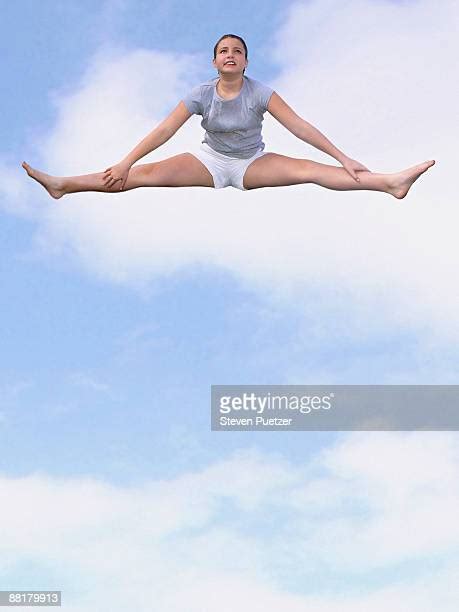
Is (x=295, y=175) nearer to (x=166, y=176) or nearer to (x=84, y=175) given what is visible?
(x=166, y=176)

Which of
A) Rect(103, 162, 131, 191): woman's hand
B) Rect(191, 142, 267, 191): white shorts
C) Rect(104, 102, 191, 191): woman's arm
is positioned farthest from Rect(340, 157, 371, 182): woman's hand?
Rect(103, 162, 131, 191): woman's hand

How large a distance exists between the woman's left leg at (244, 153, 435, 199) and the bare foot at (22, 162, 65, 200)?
198 cm

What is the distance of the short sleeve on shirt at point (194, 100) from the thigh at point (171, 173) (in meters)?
0.60

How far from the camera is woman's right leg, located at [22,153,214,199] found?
459 inches

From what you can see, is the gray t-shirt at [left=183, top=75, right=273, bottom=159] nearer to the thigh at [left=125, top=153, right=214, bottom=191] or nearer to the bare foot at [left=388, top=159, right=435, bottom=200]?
the thigh at [left=125, top=153, right=214, bottom=191]

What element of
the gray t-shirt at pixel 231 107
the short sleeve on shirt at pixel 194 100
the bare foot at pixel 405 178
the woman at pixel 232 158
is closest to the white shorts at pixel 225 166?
the woman at pixel 232 158

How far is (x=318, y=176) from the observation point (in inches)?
454

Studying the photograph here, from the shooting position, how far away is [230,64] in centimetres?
1103

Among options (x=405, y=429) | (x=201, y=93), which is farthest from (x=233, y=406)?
(x=201, y=93)

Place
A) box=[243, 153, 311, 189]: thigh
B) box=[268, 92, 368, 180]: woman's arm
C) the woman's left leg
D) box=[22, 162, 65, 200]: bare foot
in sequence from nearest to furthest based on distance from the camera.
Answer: box=[268, 92, 368, 180]: woman's arm
the woman's left leg
box=[243, 153, 311, 189]: thigh
box=[22, 162, 65, 200]: bare foot

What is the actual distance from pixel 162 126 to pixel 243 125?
0.83 meters

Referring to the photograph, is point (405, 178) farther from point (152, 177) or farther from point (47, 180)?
point (47, 180)

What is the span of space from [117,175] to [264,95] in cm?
172

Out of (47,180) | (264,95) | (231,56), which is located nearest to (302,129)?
(264,95)
